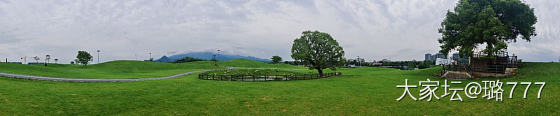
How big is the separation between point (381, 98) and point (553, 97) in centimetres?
1036

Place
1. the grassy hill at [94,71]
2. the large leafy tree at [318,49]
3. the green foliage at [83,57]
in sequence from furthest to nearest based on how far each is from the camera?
the green foliage at [83,57], the large leafy tree at [318,49], the grassy hill at [94,71]

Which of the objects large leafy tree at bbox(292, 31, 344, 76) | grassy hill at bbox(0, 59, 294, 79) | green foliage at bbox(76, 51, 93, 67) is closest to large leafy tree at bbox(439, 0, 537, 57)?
large leafy tree at bbox(292, 31, 344, 76)

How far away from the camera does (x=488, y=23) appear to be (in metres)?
36.2

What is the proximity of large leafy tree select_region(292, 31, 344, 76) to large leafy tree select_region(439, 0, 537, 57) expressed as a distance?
17.8 meters

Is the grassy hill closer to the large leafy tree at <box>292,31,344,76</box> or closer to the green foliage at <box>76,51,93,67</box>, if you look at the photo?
the green foliage at <box>76,51,93,67</box>

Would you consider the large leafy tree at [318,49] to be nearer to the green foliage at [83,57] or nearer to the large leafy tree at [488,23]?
the large leafy tree at [488,23]

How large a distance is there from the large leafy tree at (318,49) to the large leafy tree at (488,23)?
1775 centimetres

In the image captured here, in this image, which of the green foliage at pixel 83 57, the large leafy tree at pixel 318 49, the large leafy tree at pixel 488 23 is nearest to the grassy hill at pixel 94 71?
the green foliage at pixel 83 57

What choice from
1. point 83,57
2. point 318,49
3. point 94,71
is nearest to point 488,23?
point 318,49

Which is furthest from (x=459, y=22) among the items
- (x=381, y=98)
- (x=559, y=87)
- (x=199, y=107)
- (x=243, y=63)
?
(x=243, y=63)

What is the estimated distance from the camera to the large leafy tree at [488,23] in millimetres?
36375

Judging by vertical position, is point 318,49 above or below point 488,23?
below

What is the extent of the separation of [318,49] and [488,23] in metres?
24.9

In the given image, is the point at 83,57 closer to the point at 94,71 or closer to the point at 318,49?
the point at 94,71
